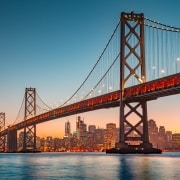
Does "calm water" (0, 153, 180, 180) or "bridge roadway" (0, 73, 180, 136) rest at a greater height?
"bridge roadway" (0, 73, 180, 136)

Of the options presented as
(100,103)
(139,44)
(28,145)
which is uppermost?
(139,44)

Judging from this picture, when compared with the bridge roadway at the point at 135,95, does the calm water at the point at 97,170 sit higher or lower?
lower

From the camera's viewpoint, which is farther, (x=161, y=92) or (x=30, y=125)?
(x=30, y=125)

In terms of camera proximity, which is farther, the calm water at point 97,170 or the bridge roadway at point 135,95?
the bridge roadway at point 135,95

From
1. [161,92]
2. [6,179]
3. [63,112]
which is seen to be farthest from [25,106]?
→ [6,179]

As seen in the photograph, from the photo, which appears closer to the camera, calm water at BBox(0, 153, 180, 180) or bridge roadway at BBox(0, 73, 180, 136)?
calm water at BBox(0, 153, 180, 180)

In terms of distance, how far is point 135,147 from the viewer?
54.4 m

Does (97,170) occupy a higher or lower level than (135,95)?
lower

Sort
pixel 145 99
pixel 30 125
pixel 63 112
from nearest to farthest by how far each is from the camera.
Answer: pixel 145 99 < pixel 63 112 < pixel 30 125

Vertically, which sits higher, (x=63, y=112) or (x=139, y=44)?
(x=139, y=44)

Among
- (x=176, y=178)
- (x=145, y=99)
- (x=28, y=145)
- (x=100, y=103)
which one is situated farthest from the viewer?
(x=28, y=145)

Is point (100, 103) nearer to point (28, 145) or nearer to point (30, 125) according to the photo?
point (30, 125)

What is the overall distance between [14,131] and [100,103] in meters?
45.0

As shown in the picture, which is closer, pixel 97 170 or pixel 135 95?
pixel 97 170
